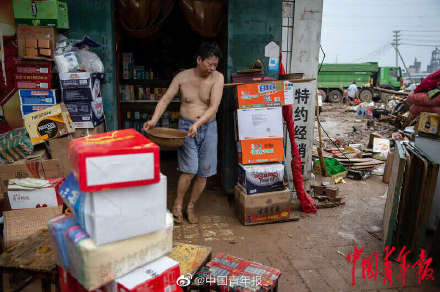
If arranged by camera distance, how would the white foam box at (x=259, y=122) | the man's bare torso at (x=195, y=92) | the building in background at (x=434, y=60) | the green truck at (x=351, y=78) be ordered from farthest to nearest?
the building in background at (x=434, y=60) < the green truck at (x=351, y=78) < the white foam box at (x=259, y=122) < the man's bare torso at (x=195, y=92)

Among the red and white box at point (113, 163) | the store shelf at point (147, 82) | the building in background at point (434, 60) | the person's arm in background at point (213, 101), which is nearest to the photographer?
the red and white box at point (113, 163)

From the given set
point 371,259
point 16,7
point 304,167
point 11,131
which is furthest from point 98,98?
point 371,259

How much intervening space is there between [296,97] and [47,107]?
319 cm

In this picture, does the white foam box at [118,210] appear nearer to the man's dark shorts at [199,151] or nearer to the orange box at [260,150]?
the man's dark shorts at [199,151]

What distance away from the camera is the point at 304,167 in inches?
190

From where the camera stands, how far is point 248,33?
14.3ft

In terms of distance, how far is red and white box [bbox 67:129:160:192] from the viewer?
1.54 meters

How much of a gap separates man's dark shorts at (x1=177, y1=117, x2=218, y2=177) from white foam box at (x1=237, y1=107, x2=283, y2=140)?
0.36 meters

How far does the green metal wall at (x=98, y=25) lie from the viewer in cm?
→ 393

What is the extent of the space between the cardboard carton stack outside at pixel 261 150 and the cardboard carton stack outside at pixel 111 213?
2.16 meters

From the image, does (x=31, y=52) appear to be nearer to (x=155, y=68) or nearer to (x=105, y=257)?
(x=105, y=257)

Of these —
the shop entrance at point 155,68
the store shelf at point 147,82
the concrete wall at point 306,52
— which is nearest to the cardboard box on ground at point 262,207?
the concrete wall at point 306,52

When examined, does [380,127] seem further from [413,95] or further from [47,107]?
[47,107]

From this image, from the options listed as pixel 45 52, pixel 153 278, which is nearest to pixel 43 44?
pixel 45 52
